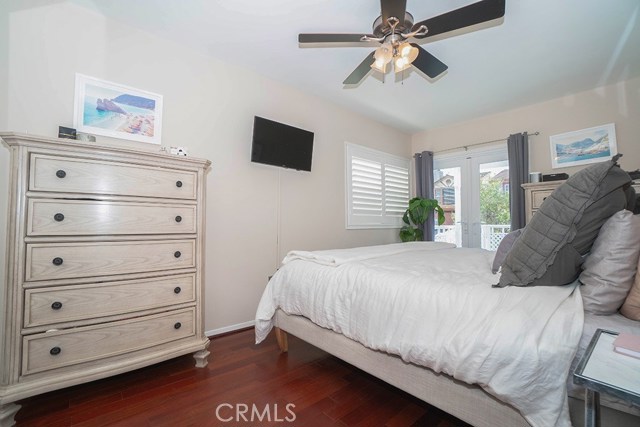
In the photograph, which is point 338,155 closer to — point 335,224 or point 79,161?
point 335,224

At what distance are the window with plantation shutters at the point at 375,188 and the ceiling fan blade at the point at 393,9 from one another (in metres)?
2.26

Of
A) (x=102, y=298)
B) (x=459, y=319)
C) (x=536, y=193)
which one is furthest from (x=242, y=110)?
(x=536, y=193)

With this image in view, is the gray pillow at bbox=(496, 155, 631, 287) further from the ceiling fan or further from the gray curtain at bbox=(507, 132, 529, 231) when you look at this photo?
the gray curtain at bbox=(507, 132, 529, 231)

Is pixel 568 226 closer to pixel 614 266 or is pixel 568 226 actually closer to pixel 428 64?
pixel 614 266

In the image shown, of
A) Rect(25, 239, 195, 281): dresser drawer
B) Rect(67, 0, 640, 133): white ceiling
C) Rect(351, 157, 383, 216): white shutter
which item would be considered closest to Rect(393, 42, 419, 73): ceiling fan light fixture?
Rect(67, 0, 640, 133): white ceiling

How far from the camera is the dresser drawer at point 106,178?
1467 millimetres

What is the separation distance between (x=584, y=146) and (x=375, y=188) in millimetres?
2578

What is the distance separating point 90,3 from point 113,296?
2108 millimetres

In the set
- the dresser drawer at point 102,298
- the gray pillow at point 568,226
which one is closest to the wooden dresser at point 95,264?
the dresser drawer at point 102,298

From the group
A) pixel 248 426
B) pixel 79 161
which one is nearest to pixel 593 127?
pixel 248 426

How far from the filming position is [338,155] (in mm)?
3789

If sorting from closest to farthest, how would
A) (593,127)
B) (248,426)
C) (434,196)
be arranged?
1. (248,426)
2. (593,127)
3. (434,196)

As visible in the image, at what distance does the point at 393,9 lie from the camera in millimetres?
1598

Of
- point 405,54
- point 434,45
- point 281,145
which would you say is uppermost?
point 434,45
